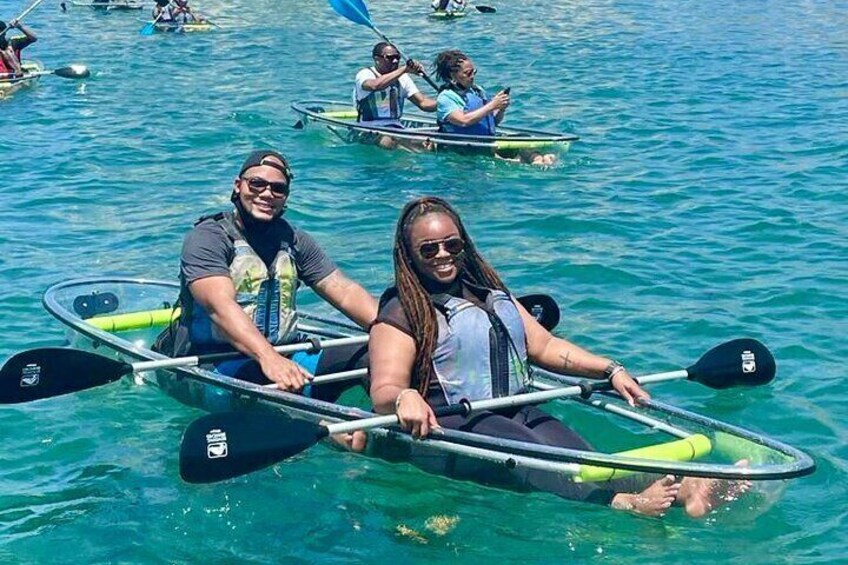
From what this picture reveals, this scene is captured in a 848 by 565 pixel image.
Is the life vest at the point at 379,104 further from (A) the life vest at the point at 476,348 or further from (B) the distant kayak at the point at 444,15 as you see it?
(B) the distant kayak at the point at 444,15

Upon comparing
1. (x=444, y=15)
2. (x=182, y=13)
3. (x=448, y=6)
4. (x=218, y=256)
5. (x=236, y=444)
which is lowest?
(x=236, y=444)

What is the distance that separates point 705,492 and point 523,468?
90cm

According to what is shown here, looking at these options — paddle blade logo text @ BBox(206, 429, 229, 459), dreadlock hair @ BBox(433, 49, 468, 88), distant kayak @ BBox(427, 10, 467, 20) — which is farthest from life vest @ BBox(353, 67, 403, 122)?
distant kayak @ BBox(427, 10, 467, 20)

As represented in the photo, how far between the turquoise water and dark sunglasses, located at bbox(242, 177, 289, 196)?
1.52 metres

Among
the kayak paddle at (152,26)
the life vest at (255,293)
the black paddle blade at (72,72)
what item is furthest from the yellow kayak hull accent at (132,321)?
the kayak paddle at (152,26)

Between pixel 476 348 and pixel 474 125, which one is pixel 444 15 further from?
pixel 476 348

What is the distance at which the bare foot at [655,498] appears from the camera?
5805 mm

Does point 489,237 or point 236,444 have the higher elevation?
point 236,444

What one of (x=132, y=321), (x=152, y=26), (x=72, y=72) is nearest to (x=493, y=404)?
(x=132, y=321)

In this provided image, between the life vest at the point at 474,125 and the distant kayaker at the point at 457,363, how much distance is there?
7.92m

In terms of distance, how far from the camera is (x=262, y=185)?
268 inches

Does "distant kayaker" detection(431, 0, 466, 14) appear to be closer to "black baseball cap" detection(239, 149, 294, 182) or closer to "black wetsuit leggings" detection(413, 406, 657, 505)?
"black baseball cap" detection(239, 149, 294, 182)

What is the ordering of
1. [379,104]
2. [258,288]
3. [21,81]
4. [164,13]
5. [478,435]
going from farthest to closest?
1. [164,13]
2. [21,81]
3. [379,104]
4. [258,288]
5. [478,435]

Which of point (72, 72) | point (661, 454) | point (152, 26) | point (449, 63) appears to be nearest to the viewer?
point (661, 454)
